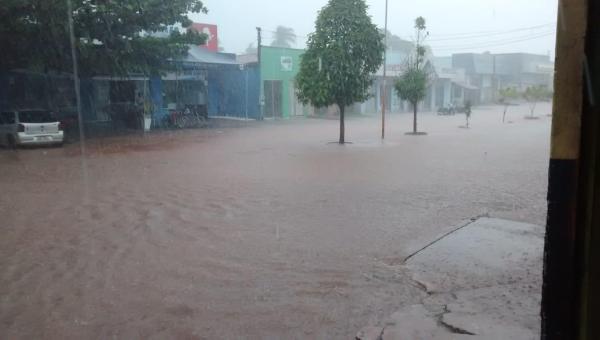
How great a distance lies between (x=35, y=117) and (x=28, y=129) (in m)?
0.70

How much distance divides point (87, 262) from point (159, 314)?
1.86 metres

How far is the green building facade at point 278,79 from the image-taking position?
1321 inches

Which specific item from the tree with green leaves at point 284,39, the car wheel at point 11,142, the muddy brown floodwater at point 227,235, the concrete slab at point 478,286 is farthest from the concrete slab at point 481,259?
the tree with green leaves at point 284,39

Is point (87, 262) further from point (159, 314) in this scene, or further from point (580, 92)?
point (580, 92)

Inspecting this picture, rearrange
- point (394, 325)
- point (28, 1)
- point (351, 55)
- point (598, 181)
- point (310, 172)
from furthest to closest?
point (351, 55), point (28, 1), point (310, 172), point (394, 325), point (598, 181)

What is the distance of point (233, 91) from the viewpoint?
114ft

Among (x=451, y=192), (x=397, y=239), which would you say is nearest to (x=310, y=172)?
(x=451, y=192)

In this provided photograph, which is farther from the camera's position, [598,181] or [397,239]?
[397,239]

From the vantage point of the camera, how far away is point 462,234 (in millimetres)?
6645

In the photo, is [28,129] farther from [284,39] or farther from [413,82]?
[284,39]

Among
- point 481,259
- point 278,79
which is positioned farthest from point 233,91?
point 481,259

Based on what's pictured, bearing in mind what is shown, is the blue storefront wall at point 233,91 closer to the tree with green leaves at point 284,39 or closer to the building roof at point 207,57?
the building roof at point 207,57

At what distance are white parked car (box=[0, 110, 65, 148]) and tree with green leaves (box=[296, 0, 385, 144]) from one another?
29.2ft

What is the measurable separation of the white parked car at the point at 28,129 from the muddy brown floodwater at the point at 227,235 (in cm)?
216
